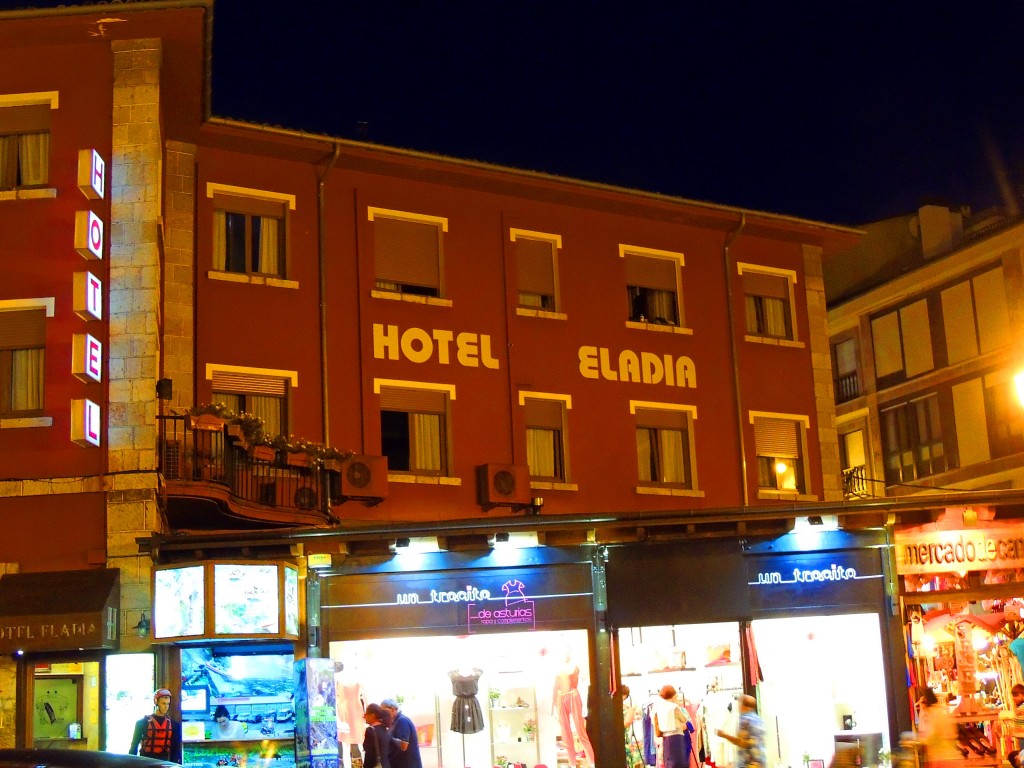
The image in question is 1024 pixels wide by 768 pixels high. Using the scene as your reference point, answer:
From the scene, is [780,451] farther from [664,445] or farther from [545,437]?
[545,437]

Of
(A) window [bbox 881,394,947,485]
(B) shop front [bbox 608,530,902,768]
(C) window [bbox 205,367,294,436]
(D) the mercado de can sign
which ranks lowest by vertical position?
(B) shop front [bbox 608,530,902,768]

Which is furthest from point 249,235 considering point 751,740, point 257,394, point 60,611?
point 751,740

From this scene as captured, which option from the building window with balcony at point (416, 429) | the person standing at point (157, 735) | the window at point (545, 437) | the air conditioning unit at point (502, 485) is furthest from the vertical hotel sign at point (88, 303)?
the window at point (545, 437)

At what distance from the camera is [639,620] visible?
2045cm

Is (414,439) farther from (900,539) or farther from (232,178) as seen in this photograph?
(900,539)

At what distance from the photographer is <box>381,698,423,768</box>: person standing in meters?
17.7

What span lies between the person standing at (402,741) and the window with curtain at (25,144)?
9.45m

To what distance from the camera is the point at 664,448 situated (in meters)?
26.4

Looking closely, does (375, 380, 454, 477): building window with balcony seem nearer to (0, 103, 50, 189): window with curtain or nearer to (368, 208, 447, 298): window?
(368, 208, 447, 298): window

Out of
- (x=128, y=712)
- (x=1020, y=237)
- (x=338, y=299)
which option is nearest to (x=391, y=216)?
(x=338, y=299)

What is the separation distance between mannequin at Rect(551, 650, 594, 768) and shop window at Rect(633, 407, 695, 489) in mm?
6240

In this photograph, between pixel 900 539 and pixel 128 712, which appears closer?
pixel 128 712

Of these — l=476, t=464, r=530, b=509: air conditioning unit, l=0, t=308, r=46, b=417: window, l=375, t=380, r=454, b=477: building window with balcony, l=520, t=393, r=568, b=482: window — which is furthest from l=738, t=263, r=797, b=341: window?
l=0, t=308, r=46, b=417: window

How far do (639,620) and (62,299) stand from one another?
9.61m
